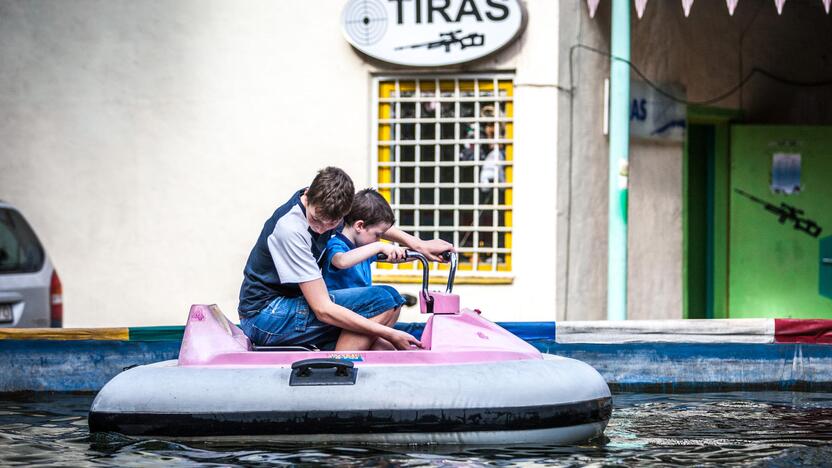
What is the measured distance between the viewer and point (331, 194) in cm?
550

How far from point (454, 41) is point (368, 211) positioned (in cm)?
432

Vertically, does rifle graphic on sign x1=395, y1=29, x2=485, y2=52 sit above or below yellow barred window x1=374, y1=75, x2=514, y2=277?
above

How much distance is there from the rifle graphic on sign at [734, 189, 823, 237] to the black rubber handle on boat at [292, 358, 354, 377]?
6987 mm

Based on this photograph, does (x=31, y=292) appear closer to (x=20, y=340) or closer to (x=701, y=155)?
(x=20, y=340)

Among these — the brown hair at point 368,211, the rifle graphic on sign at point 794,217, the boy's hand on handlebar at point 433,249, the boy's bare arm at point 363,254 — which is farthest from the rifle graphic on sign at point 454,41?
the boy's bare arm at point 363,254

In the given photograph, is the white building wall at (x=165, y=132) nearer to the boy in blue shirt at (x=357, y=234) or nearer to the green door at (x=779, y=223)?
the green door at (x=779, y=223)

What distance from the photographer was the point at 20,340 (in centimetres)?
722

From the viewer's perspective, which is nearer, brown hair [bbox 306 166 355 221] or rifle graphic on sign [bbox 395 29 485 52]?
brown hair [bbox 306 166 355 221]

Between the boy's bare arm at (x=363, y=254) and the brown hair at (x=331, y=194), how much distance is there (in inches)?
11.6

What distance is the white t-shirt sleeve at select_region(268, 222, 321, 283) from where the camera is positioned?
559cm

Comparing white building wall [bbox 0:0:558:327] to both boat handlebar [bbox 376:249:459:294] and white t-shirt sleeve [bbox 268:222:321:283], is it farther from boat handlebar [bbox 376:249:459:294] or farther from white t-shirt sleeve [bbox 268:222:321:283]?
white t-shirt sleeve [bbox 268:222:321:283]

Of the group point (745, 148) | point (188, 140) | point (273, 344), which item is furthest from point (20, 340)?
point (745, 148)

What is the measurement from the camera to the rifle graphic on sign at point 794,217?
11.5 meters

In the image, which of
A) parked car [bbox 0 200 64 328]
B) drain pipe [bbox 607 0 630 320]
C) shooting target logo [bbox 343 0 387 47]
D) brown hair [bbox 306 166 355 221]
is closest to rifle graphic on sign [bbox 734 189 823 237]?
drain pipe [bbox 607 0 630 320]
